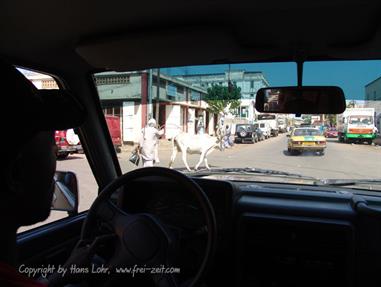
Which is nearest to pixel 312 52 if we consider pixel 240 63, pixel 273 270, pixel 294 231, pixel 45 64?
pixel 240 63

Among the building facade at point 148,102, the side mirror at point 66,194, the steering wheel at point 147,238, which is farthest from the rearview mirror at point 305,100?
the side mirror at point 66,194

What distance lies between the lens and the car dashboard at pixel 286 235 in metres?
3.07

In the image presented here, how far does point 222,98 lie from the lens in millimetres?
4328

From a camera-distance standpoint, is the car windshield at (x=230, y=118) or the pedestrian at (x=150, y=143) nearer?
the car windshield at (x=230, y=118)

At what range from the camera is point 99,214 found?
2.33m

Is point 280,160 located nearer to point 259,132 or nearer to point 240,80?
point 259,132

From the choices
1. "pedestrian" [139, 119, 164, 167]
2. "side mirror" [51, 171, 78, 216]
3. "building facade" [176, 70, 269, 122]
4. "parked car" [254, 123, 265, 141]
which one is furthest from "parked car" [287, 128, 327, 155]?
"side mirror" [51, 171, 78, 216]

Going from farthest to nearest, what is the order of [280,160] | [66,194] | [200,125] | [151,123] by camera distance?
1. [280,160]
2. [200,125]
3. [151,123]
4. [66,194]

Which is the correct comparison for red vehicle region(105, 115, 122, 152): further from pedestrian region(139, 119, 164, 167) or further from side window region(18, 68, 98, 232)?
pedestrian region(139, 119, 164, 167)

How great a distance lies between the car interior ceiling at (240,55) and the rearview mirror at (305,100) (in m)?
0.36

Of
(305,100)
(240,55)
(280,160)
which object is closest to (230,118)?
(280,160)

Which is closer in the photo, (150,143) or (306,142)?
(150,143)

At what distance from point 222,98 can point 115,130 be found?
1.14m

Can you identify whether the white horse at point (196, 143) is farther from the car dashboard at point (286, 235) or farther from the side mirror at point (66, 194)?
the side mirror at point (66, 194)
